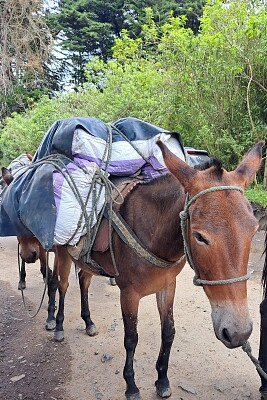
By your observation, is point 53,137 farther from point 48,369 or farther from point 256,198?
point 256,198

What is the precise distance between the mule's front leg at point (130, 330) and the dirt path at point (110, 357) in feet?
0.56

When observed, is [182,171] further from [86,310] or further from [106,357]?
[86,310]

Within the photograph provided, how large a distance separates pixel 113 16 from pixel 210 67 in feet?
62.3

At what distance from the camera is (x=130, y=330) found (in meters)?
2.40

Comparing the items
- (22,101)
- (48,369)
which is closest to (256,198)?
(48,369)

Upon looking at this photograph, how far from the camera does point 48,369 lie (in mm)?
2977

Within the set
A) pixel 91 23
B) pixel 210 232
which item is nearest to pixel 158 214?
pixel 210 232

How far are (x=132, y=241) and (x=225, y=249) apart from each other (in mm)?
828

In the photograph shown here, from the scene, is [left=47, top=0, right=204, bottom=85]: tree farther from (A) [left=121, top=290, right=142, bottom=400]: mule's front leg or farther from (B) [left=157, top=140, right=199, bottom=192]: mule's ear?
(B) [left=157, top=140, right=199, bottom=192]: mule's ear

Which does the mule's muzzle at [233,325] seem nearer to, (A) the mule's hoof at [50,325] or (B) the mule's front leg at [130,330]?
(B) the mule's front leg at [130,330]

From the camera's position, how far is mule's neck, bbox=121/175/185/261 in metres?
1.96

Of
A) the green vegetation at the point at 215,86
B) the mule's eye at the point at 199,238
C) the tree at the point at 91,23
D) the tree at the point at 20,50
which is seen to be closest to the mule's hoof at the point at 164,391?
the mule's eye at the point at 199,238

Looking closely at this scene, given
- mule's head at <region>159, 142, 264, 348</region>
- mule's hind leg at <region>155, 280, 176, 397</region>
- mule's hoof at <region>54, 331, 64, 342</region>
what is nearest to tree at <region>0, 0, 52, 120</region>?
→ mule's hoof at <region>54, 331, 64, 342</region>

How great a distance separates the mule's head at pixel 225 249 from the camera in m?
1.43
